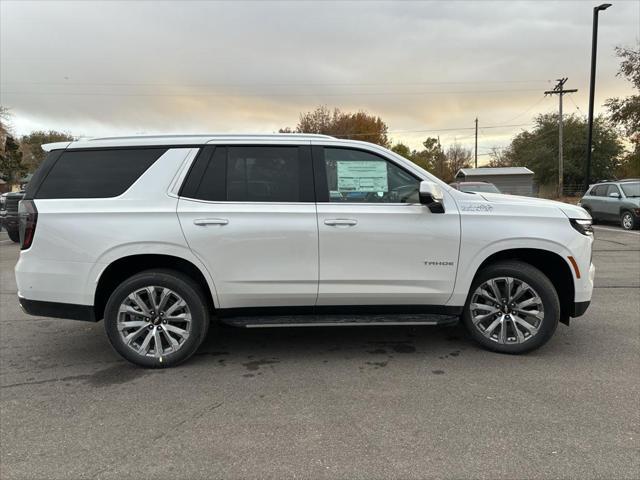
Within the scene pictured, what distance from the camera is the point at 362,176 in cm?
420

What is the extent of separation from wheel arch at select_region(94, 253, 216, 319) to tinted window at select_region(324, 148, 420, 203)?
1361 millimetres

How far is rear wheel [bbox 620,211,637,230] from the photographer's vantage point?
14875 mm

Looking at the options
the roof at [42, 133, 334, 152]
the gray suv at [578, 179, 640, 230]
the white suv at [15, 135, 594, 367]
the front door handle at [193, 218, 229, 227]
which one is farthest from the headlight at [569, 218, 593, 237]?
the gray suv at [578, 179, 640, 230]

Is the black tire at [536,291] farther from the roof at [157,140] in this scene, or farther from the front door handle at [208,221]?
the front door handle at [208,221]

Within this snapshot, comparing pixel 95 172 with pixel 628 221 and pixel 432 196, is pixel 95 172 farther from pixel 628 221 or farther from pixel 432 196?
pixel 628 221

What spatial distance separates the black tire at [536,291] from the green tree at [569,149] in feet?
134

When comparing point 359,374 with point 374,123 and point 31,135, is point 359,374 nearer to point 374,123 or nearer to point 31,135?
point 374,123

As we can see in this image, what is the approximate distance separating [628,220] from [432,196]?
1429 cm

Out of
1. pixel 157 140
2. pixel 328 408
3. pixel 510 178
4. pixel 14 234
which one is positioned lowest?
pixel 328 408

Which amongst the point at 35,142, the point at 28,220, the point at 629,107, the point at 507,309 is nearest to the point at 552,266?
the point at 507,309

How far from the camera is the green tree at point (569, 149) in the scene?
3981 cm

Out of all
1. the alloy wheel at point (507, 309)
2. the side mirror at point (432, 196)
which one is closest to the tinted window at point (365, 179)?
the side mirror at point (432, 196)

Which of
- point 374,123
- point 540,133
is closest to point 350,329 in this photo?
point 540,133

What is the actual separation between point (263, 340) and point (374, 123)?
58.0 m
